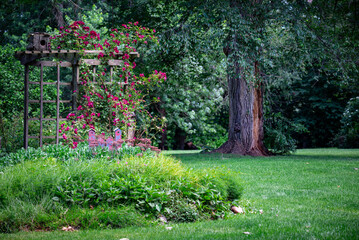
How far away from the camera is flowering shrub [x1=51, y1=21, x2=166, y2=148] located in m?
7.73

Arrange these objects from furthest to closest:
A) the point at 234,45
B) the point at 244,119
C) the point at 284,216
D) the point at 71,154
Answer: the point at 244,119 < the point at 234,45 < the point at 71,154 < the point at 284,216

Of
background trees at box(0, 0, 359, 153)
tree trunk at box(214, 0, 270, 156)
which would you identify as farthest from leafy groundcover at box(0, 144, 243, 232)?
tree trunk at box(214, 0, 270, 156)

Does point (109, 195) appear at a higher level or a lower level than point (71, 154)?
lower

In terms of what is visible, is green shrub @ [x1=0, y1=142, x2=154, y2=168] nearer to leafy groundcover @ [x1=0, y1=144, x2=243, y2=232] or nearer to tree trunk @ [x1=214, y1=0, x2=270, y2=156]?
leafy groundcover @ [x1=0, y1=144, x2=243, y2=232]

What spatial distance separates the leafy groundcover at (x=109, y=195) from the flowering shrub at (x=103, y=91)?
2742 millimetres

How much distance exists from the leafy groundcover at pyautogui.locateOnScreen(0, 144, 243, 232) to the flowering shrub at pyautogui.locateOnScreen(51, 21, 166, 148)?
2.74 m

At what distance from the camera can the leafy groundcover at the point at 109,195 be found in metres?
3.99

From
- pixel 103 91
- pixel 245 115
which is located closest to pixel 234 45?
pixel 245 115

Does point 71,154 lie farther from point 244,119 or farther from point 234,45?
point 244,119

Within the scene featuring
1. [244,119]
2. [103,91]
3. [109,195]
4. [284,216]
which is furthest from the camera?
[244,119]

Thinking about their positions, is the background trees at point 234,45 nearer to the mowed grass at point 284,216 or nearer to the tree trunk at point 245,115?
the tree trunk at point 245,115

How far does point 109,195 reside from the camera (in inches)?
167

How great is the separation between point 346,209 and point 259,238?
206 centimetres

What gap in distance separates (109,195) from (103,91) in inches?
172
